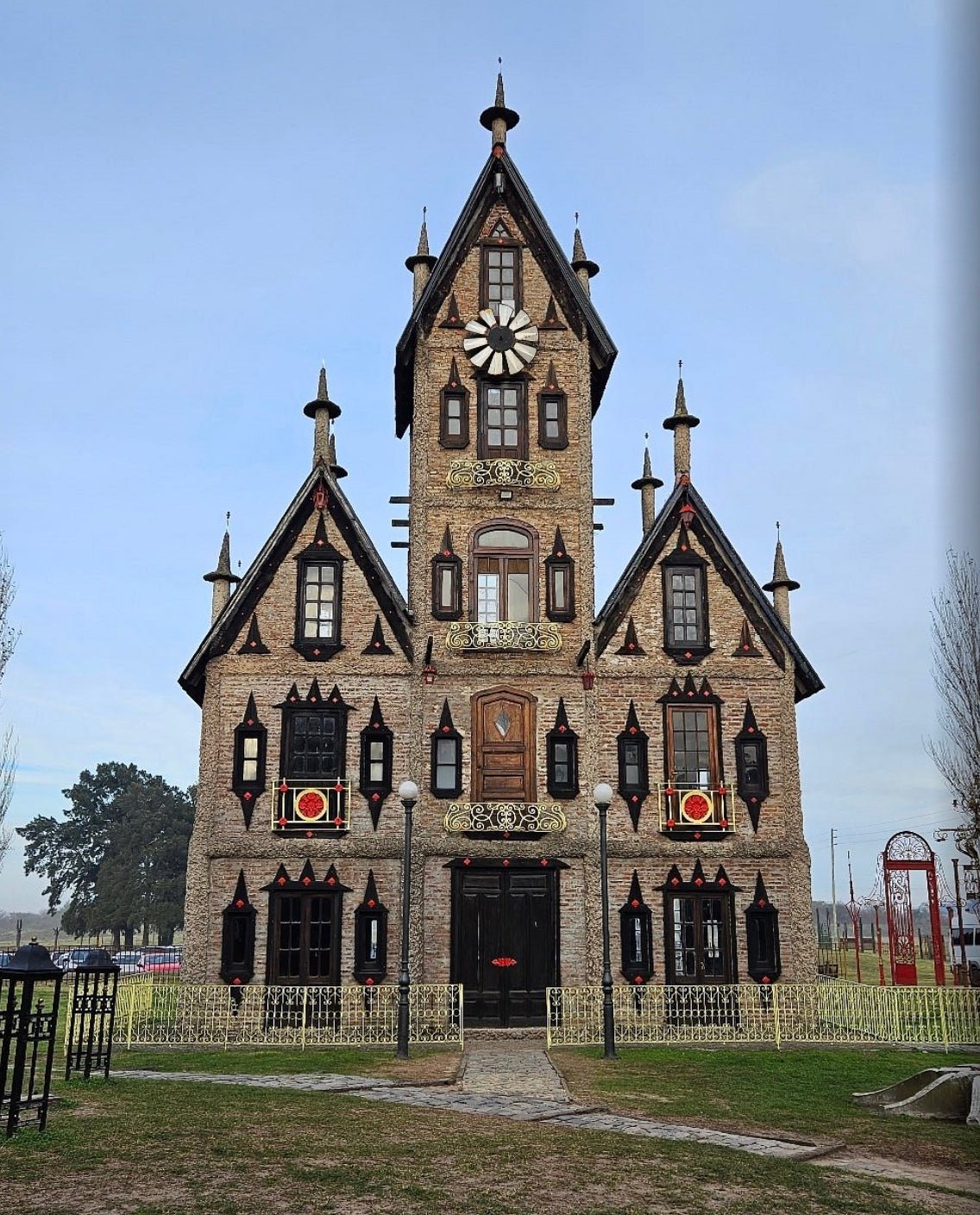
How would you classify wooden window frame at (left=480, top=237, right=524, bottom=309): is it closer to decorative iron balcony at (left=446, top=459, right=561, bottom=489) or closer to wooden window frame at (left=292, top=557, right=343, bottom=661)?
decorative iron balcony at (left=446, top=459, right=561, bottom=489)

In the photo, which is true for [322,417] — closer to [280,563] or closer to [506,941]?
[280,563]

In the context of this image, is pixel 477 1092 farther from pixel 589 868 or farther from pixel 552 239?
pixel 552 239

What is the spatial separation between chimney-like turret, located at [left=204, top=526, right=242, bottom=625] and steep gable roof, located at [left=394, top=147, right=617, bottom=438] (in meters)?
7.09

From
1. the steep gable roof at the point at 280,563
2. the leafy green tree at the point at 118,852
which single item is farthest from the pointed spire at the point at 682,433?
the leafy green tree at the point at 118,852

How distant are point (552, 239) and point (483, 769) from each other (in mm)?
14169

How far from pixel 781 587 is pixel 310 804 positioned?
43.0 ft

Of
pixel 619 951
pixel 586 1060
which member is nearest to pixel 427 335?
pixel 619 951

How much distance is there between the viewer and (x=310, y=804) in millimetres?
26391

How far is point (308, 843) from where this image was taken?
26.3m

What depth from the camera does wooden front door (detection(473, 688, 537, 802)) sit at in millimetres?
26953

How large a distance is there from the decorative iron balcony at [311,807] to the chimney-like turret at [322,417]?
8.31 m

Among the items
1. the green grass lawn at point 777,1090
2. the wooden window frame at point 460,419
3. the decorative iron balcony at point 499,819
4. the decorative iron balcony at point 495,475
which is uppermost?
the wooden window frame at point 460,419

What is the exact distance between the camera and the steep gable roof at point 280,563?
90.0ft

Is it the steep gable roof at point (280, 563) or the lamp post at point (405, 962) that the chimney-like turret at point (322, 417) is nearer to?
the steep gable roof at point (280, 563)
